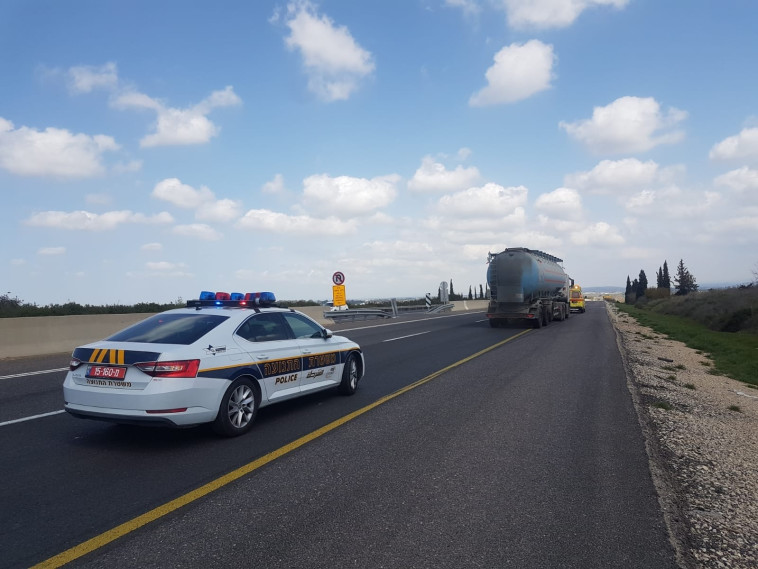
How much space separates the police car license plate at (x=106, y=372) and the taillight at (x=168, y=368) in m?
0.19

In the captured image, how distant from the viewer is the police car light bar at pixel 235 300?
25.4 ft

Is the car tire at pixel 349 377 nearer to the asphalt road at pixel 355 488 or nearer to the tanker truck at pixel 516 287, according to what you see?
the asphalt road at pixel 355 488

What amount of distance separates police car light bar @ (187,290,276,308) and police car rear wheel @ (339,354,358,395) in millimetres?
1848

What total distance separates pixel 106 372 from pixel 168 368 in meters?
0.69

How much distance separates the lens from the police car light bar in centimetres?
775

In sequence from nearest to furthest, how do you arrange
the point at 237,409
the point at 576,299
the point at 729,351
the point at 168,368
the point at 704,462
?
the point at 168,368 < the point at 704,462 < the point at 237,409 < the point at 729,351 < the point at 576,299

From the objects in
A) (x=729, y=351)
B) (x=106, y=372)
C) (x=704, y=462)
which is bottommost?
(x=729, y=351)

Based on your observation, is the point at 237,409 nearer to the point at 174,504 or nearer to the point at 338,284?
the point at 174,504

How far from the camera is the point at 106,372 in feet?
19.8

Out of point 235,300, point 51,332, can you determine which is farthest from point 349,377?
point 51,332

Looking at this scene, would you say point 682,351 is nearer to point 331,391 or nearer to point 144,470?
point 331,391

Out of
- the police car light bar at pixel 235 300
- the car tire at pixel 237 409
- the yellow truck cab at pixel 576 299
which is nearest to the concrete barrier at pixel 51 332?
the police car light bar at pixel 235 300

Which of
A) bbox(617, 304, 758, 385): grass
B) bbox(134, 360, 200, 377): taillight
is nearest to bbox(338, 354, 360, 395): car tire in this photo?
bbox(134, 360, 200, 377): taillight

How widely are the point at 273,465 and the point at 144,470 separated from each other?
1.20m
